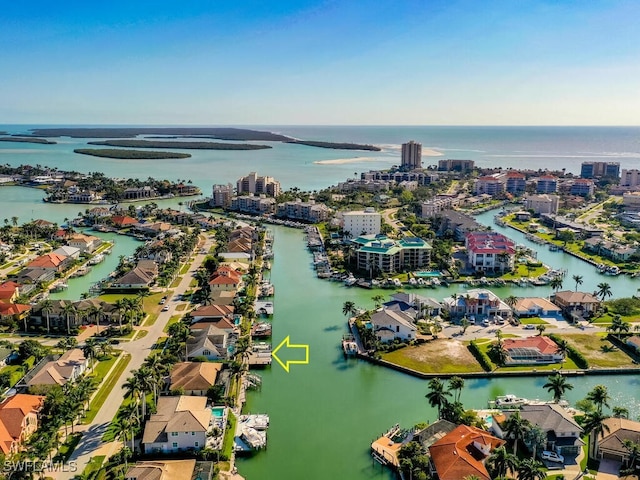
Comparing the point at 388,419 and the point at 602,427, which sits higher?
the point at 602,427

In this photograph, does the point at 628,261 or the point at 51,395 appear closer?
the point at 51,395

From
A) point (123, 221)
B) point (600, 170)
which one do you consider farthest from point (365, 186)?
point (600, 170)

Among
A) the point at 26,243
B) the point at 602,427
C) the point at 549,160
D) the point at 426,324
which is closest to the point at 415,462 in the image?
the point at 602,427

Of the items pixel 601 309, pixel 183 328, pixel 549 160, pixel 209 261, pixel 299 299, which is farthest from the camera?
pixel 549 160

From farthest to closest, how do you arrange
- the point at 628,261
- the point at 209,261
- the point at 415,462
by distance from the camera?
the point at 628,261, the point at 209,261, the point at 415,462

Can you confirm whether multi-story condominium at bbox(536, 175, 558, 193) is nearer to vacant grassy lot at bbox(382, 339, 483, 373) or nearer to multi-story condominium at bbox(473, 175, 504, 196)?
multi-story condominium at bbox(473, 175, 504, 196)

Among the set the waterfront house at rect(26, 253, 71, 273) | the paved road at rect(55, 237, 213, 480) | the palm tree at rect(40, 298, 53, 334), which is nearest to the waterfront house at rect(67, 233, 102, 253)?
the waterfront house at rect(26, 253, 71, 273)

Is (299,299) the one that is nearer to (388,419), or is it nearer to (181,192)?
(388,419)
